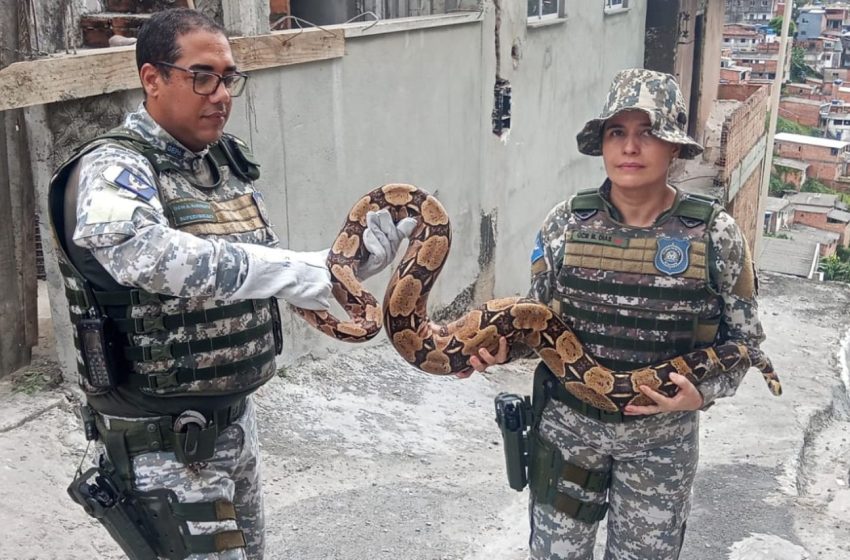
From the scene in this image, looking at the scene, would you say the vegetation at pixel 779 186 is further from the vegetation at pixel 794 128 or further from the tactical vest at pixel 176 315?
the tactical vest at pixel 176 315

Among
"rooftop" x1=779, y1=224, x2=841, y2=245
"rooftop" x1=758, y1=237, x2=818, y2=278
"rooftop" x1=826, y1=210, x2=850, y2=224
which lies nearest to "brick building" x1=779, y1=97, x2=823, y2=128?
"rooftop" x1=826, y1=210, x2=850, y2=224

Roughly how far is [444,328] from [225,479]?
1.11 metres

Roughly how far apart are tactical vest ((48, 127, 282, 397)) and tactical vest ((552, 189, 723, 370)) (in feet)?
4.10

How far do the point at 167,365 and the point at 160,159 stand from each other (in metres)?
0.69

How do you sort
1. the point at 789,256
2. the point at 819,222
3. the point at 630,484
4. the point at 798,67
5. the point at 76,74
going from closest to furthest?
the point at 630,484, the point at 76,74, the point at 789,256, the point at 819,222, the point at 798,67

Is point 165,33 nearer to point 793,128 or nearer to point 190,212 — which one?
point 190,212

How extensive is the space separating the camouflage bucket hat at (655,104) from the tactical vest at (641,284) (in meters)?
0.27

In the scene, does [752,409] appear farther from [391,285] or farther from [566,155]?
[391,285]

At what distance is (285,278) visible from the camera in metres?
2.49

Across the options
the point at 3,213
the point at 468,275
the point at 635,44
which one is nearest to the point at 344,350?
the point at 468,275

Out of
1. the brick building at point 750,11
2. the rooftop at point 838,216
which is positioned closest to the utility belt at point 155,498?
the rooftop at point 838,216

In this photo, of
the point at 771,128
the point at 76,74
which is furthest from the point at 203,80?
the point at 771,128

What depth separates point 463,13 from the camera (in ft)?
29.4

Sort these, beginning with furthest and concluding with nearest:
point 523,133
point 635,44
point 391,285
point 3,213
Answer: point 635,44 < point 523,133 < point 3,213 < point 391,285
